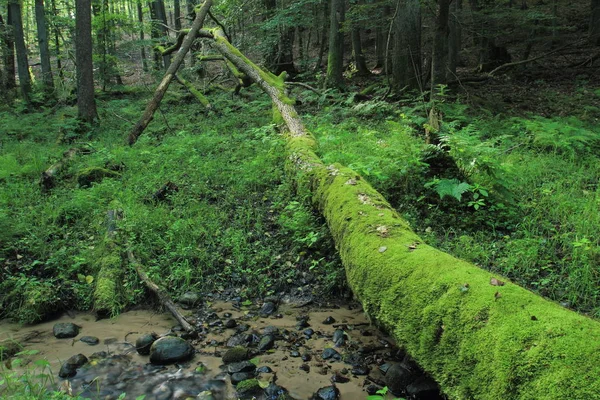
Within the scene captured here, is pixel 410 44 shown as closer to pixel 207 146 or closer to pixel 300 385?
pixel 207 146

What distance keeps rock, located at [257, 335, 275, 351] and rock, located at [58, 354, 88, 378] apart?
5.22 feet

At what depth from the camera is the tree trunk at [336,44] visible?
43.5 feet

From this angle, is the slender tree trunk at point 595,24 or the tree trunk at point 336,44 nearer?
the tree trunk at point 336,44

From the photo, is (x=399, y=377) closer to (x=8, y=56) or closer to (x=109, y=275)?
(x=109, y=275)

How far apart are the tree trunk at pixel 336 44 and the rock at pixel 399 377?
459 inches

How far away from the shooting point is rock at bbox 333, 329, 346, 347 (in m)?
3.69

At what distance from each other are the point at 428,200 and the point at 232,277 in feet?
9.88

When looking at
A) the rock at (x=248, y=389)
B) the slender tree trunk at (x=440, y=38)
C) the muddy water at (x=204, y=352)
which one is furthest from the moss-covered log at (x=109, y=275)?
the slender tree trunk at (x=440, y=38)

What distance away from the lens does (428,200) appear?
5766mm

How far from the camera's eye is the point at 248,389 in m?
3.11

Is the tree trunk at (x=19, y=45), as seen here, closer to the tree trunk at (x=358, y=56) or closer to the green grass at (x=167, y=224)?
the green grass at (x=167, y=224)

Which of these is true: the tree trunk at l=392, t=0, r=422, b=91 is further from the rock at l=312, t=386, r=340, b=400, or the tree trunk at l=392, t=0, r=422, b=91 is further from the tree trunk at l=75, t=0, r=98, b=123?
the rock at l=312, t=386, r=340, b=400

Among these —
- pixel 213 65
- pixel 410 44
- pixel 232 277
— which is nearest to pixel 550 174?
pixel 232 277

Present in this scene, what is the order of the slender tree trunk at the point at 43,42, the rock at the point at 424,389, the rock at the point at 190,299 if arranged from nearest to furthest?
1. the rock at the point at 424,389
2. the rock at the point at 190,299
3. the slender tree trunk at the point at 43,42
